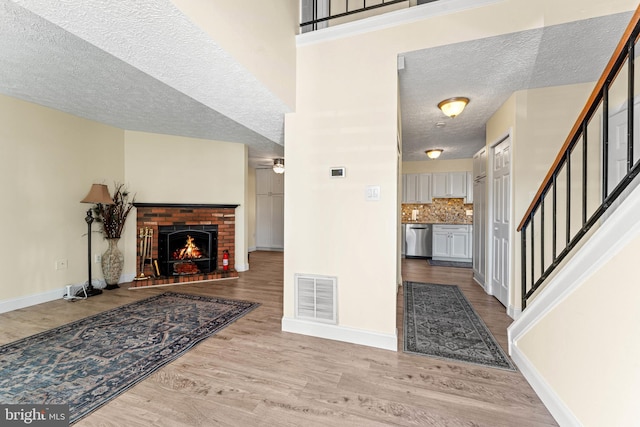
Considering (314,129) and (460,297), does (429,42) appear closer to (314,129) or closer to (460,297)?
(314,129)

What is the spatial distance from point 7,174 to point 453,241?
7.51 metres

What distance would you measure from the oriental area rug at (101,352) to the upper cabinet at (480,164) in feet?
12.7

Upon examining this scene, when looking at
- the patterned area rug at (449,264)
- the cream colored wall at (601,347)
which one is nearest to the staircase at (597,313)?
the cream colored wall at (601,347)

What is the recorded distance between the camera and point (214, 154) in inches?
201

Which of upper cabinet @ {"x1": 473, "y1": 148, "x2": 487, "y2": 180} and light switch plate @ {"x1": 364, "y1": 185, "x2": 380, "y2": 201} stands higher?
upper cabinet @ {"x1": 473, "y1": 148, "x2": 487, "y2": 180}

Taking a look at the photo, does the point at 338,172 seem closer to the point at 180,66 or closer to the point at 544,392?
the point at 180,66

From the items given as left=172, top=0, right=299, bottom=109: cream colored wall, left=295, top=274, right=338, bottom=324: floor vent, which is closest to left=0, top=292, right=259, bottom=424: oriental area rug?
left=295, top=274, right=338, bottom=324: floor vent

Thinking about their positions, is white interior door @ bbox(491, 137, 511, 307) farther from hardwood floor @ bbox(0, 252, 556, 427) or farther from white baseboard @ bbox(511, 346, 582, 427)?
white baseboard @ bbox(511, 346, 582, 427)

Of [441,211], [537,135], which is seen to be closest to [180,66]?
[537,135]

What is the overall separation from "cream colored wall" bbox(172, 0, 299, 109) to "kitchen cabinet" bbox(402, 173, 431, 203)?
5152 millimetres

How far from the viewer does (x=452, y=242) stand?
6.40 metres

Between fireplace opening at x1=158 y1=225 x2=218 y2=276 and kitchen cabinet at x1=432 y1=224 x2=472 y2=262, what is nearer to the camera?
fireplace opening at x1=158 y1=225 x2=218 y2=276

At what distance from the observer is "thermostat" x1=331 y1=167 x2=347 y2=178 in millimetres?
2451

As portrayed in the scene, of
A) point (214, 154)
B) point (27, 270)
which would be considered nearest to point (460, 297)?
point (214, 154)
